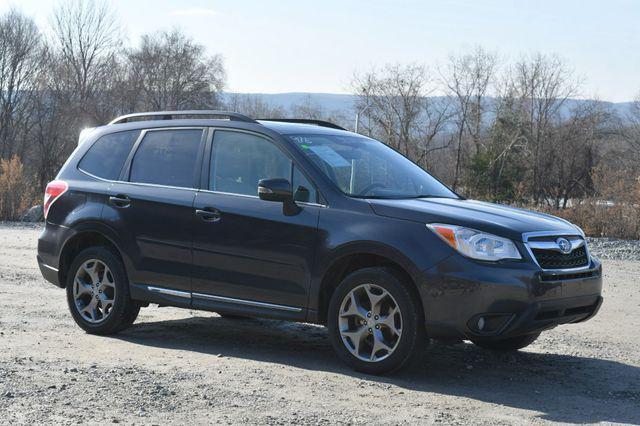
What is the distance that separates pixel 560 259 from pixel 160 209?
324 cm

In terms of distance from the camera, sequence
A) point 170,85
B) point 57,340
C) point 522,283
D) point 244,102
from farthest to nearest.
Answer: point 244,102 → point 170,85 → point 57,340 → point 522,283

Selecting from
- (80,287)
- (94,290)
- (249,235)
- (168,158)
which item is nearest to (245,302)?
(249,235)

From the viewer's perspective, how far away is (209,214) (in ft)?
23.7

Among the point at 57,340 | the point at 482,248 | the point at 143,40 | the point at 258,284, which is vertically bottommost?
the point at 57,340

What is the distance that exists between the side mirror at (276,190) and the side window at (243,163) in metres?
0.25

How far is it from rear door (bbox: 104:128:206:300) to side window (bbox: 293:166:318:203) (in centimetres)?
97

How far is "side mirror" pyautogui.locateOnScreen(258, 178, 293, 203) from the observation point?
22.0 feet

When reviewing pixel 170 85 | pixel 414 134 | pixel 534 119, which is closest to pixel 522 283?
pixel 414 134

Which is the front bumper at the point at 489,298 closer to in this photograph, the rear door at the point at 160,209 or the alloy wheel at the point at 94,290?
the rear door at the point at 160,209

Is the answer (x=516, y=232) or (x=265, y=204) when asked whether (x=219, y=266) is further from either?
(x=516, y=232)

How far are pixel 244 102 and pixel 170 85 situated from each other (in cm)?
3938

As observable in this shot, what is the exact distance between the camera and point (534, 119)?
82625 mm

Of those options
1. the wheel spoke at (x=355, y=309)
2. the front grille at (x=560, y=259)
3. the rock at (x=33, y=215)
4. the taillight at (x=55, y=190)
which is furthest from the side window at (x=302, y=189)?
the rock at (x=33, y=215)

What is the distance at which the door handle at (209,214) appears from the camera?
7180mm
